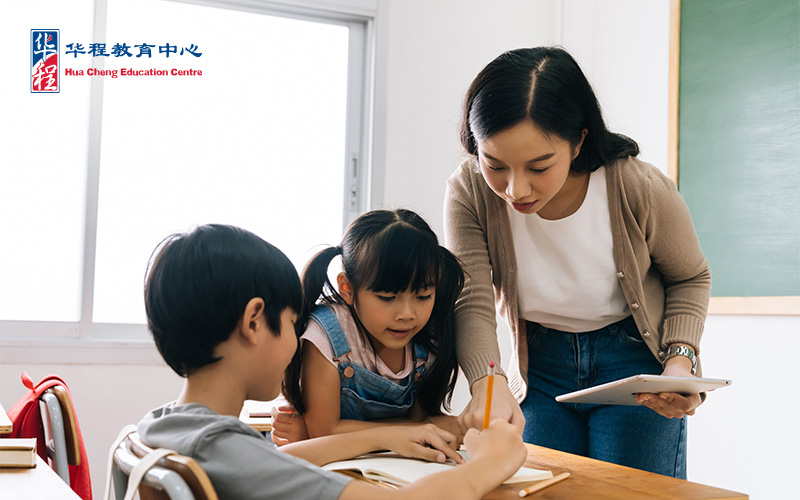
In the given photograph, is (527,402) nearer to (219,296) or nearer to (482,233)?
(482,233)

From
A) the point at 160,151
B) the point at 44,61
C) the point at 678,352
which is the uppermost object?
the point at 44,61

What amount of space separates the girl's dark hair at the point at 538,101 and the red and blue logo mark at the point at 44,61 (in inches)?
89.4

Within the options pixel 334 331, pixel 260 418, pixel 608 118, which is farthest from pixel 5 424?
pixel 608 118

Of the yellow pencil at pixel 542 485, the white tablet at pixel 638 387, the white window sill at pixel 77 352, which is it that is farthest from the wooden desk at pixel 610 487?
the white window sill at pixel 77 352

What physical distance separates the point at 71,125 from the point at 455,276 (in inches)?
88.5

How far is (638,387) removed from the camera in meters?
1.15

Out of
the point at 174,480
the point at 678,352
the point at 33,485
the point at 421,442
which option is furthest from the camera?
the point at 678,352

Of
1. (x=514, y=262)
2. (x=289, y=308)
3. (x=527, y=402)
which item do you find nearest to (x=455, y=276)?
(x=514, y=262)

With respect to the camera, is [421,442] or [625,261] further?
[625,261]

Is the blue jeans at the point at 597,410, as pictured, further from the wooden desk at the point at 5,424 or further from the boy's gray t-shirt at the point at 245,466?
the wooden desk at the point at 5,424

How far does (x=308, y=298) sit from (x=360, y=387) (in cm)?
19

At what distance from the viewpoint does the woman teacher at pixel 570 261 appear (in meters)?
1.31

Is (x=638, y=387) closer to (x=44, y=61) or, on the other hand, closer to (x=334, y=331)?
(x=334, y=331)

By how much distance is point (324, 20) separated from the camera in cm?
348
